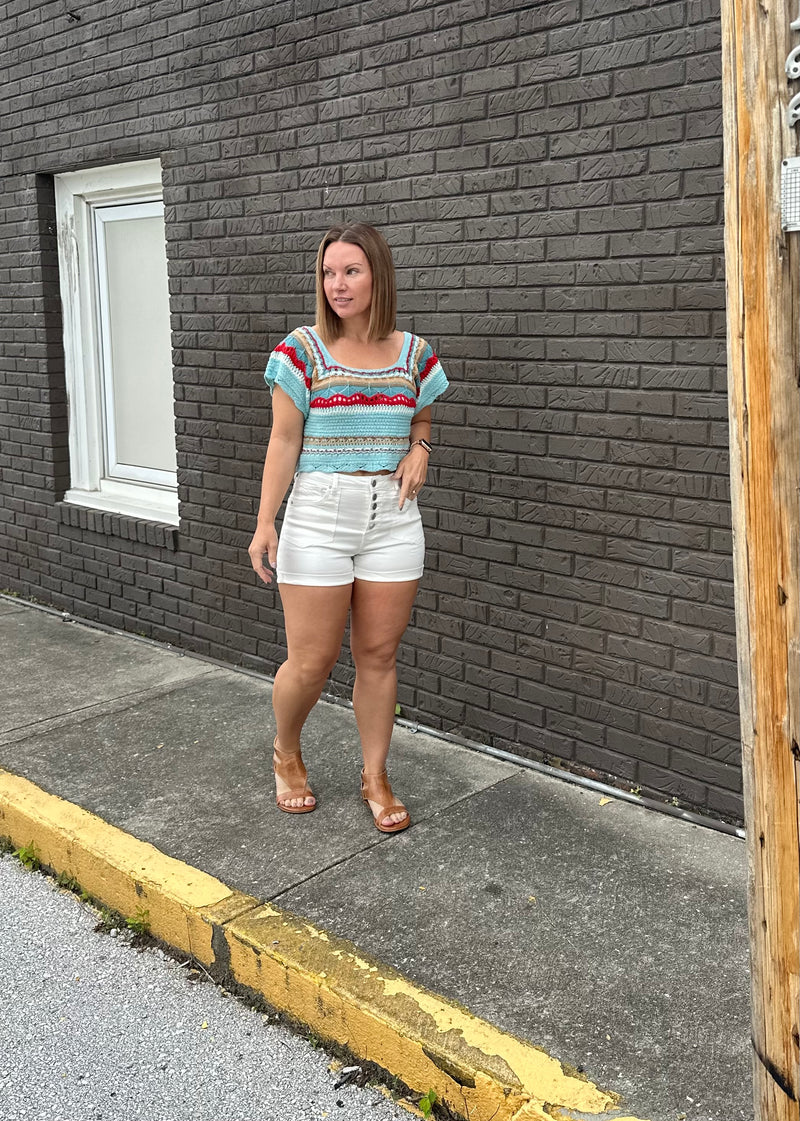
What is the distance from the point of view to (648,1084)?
2682 millimetres

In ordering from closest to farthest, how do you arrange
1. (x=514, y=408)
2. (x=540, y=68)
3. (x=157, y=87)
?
(x=540, y=68) < (x=514, y=408) < (x=157, y=87)

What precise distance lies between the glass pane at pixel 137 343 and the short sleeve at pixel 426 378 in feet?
9.36

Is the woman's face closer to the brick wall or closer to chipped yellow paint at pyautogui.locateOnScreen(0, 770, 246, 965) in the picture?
the brick wall

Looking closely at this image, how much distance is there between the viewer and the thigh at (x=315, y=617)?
3.75 meters

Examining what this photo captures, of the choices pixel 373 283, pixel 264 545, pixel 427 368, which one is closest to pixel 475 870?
pixel 264 545

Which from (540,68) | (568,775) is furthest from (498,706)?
(540,68)

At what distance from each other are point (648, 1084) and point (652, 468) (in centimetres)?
204

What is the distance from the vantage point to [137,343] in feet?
21.6

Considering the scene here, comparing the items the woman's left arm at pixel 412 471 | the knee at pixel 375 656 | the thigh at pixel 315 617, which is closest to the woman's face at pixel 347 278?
the woman's left arm at pixel 412 471

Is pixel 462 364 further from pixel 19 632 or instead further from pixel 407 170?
pixel 19 632

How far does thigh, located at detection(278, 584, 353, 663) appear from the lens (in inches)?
148

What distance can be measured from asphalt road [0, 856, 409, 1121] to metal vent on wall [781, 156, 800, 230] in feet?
7.19

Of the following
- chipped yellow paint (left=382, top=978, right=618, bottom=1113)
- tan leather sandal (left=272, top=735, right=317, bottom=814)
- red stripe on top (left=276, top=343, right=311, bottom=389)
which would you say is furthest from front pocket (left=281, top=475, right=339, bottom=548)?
chipped yellow paint (left=382, top=978, right=618, bottom=1113)

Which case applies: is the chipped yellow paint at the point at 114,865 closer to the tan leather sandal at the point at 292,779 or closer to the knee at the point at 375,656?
the tan leather sandal at the point at 292,779
